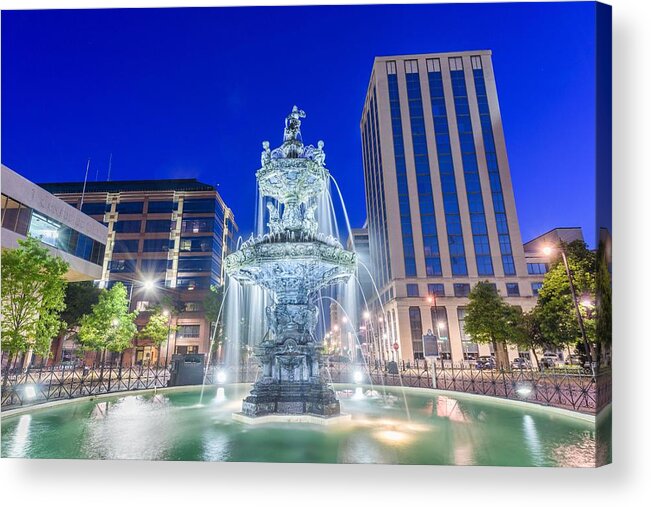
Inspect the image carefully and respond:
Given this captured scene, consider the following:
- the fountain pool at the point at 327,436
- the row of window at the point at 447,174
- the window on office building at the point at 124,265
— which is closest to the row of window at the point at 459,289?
the row of window at the point at 447,174

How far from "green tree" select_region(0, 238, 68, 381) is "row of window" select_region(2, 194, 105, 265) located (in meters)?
2.69

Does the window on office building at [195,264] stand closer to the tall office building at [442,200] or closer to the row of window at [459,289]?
the tall office building at [442,200]

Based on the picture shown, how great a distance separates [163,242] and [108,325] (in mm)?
23253

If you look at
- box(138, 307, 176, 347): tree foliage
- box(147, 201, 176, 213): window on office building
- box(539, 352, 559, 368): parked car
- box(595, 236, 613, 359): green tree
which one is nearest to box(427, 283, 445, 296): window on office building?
box(539, 352, 559, 368): parked car

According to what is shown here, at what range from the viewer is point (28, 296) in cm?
1277

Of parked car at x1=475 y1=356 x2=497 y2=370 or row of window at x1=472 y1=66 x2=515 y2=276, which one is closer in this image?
parked car at x1=475 y1=356 x2=497 y2=370

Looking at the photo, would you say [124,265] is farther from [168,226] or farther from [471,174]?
[471,174]

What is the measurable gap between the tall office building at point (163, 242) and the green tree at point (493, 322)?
114ft

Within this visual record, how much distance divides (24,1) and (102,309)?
2248 cm

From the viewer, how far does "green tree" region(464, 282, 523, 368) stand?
28062mm

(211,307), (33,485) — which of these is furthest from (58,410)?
(211,307)

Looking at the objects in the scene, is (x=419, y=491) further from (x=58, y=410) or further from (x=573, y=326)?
(x=573, y=326)

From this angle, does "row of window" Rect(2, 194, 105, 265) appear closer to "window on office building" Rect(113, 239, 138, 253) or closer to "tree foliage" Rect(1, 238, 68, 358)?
"tree foliage" Rect(1, 238, 68, 358)

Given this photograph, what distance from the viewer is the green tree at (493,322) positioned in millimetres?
28062
